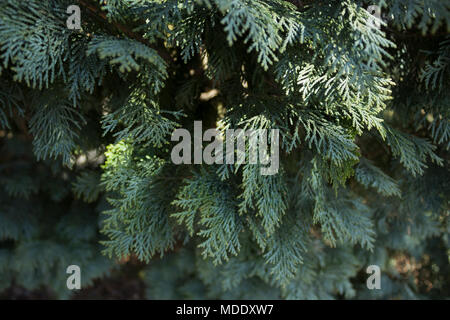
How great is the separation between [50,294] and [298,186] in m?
2.96

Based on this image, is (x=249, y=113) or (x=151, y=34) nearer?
(x=151, y=34)

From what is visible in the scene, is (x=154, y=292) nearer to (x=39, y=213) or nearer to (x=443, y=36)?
(x=39, y=213)

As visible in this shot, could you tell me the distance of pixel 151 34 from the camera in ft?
3.96

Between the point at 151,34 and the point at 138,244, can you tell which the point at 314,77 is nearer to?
the point at 151,34

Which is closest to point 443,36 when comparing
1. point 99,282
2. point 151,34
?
point 151,34

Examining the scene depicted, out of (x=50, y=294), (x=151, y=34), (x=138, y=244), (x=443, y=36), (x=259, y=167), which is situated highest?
(x=443, y=36)

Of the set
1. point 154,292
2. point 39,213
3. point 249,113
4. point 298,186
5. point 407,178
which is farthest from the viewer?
point 154,292

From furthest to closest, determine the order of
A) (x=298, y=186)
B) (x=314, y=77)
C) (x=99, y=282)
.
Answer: (x=99, y=282)
(x=298, y=186)
(x=314, y=77)

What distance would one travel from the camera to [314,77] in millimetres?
1345

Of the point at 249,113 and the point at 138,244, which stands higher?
the point at 249,113

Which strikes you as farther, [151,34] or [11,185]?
[11,185]

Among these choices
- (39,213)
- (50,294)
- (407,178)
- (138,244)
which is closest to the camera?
(138,244)

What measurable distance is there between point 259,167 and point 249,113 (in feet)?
0.85
